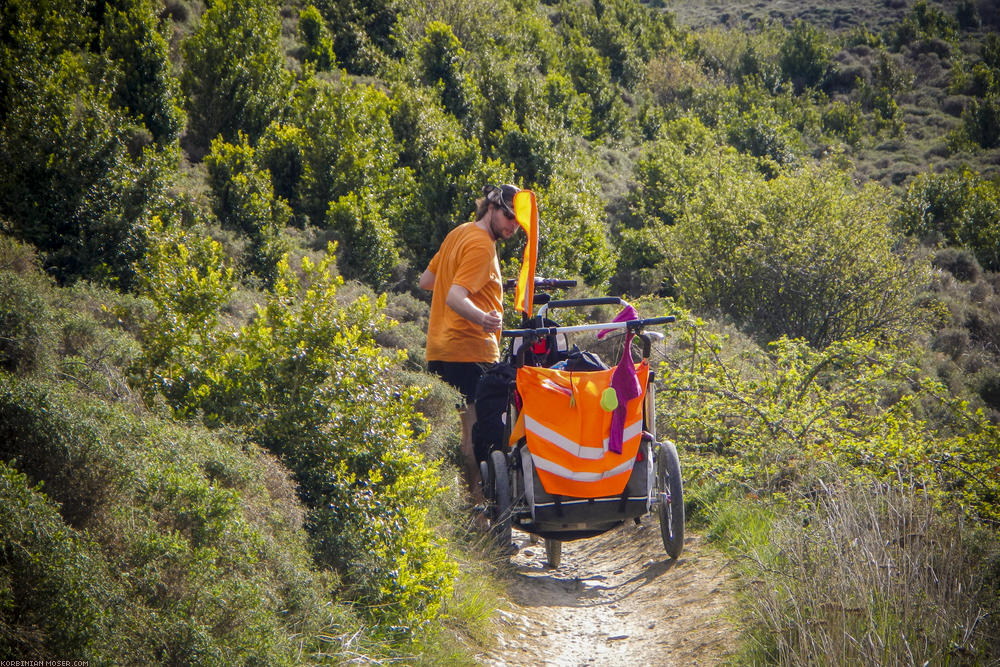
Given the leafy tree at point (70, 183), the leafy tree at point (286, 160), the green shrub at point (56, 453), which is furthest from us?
the leafy tree at point (286, 160)

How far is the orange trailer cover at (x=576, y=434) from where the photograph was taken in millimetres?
4680

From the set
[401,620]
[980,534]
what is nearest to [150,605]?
[401,620]

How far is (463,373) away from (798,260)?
35.9 ft

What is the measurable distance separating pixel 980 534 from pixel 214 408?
386 cm

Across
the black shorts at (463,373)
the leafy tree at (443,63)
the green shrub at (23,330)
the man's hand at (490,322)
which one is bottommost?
the black shorts at (463,373)

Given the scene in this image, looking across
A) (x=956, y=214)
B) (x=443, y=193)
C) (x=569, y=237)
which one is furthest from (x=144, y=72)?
(x=956, y=214)

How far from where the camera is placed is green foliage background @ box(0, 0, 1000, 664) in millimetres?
2879

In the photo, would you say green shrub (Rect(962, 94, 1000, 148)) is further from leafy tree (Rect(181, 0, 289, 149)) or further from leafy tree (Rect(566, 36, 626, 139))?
leafy tree (Rect(181, 0, 289, 149))

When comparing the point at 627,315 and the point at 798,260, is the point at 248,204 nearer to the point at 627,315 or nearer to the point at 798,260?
the point at 627,315

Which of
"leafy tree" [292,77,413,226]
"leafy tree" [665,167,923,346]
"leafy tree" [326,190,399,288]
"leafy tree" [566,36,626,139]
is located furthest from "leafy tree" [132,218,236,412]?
"leafy tree" [566,36,626,139]

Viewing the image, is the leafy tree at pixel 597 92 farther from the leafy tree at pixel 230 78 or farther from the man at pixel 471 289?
the man at pixel 471 289

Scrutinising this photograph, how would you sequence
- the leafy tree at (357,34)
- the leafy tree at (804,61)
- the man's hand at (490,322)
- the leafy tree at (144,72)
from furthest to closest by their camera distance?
the leafy tree at (804,61) < the leafy tree at (357,34) < the leafy tree at (144,72) < the man's hand at (490,322)

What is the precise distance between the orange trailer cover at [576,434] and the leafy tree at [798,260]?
10.3 metres

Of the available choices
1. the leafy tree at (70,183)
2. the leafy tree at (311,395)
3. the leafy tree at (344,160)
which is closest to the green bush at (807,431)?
the leafy tree at (311,395)
